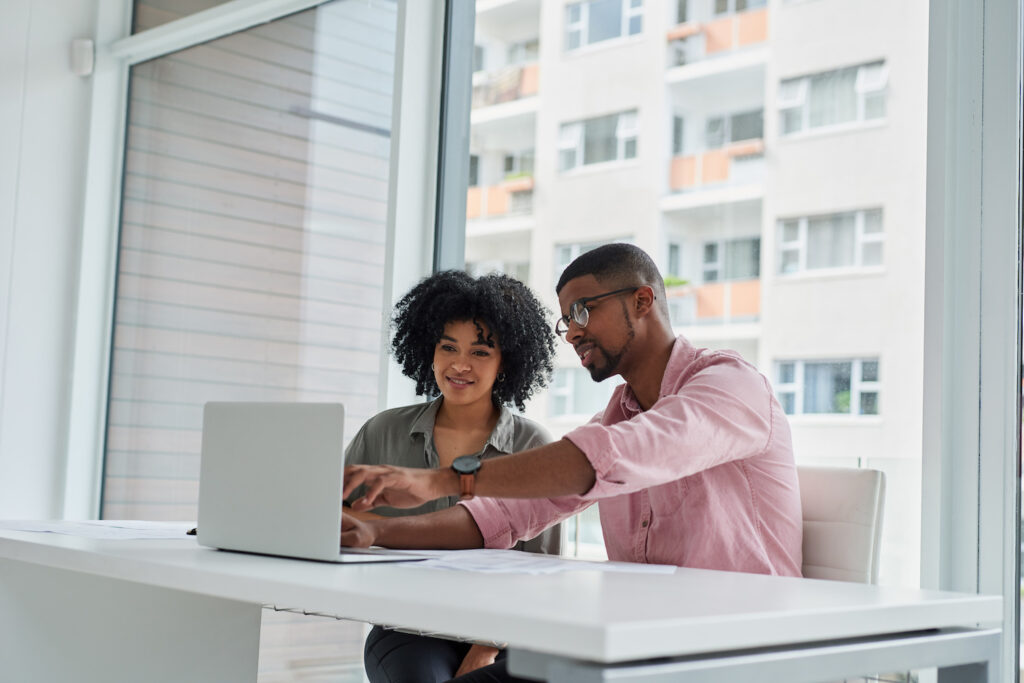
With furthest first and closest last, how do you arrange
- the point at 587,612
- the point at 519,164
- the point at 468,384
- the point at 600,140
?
the point at 519,164 → the point at 600,140 → the point at 468,384 → the point at 587,612

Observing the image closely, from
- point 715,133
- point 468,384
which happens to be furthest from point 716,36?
point 468,384

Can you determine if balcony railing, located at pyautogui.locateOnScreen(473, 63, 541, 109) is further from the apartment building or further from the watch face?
the watch face

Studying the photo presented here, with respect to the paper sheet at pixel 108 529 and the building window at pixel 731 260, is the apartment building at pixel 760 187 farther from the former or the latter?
the paper sheet at pixel 108 529

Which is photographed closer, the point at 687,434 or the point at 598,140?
the point at 687,434

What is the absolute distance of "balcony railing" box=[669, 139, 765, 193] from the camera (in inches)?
94.7

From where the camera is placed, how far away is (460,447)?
2391 millimetres

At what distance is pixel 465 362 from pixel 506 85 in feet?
3.25

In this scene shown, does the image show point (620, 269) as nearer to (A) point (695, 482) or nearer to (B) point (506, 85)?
(A) point (695, 482)

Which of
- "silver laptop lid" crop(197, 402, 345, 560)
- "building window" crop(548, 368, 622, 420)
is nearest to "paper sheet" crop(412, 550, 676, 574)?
"silver laptop lid" crop(197, 402, 345, 560)

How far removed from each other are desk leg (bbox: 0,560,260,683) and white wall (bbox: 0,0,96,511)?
83.0 inches

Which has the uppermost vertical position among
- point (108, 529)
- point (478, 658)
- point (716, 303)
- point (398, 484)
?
point (716, 303)

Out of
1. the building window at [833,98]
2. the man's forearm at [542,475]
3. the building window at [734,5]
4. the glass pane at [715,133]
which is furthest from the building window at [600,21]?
the man's forearm at [542,475]

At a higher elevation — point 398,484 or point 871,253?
point 871,253

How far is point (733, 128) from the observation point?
2.45 m
